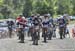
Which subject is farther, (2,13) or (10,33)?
(2,13)

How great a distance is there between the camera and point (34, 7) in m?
83.2

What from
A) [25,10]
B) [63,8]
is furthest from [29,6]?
[63,8]

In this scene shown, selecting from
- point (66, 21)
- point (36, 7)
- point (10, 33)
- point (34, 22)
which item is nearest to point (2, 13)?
point (36, 7)

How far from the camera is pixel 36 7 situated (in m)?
81.7

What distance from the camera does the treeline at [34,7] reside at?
265 feet

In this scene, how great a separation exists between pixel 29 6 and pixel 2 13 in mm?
15355

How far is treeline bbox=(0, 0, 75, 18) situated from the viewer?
80.8 m

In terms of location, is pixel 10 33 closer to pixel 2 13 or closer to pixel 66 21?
pixel 66 21

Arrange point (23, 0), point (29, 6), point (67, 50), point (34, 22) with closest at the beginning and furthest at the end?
point (67, 50)
point (34, 22)
point (29, 6)
point (23, 0)

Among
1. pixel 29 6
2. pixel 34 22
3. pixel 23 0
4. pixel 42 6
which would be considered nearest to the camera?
pixel 34 22

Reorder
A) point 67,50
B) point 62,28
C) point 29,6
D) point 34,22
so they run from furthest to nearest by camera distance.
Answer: point 29,6 → point 62,28 → point 34,22 → point 67,50

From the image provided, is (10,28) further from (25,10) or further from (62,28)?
(25,10)

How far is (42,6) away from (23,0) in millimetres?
25438

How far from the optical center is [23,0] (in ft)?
344
